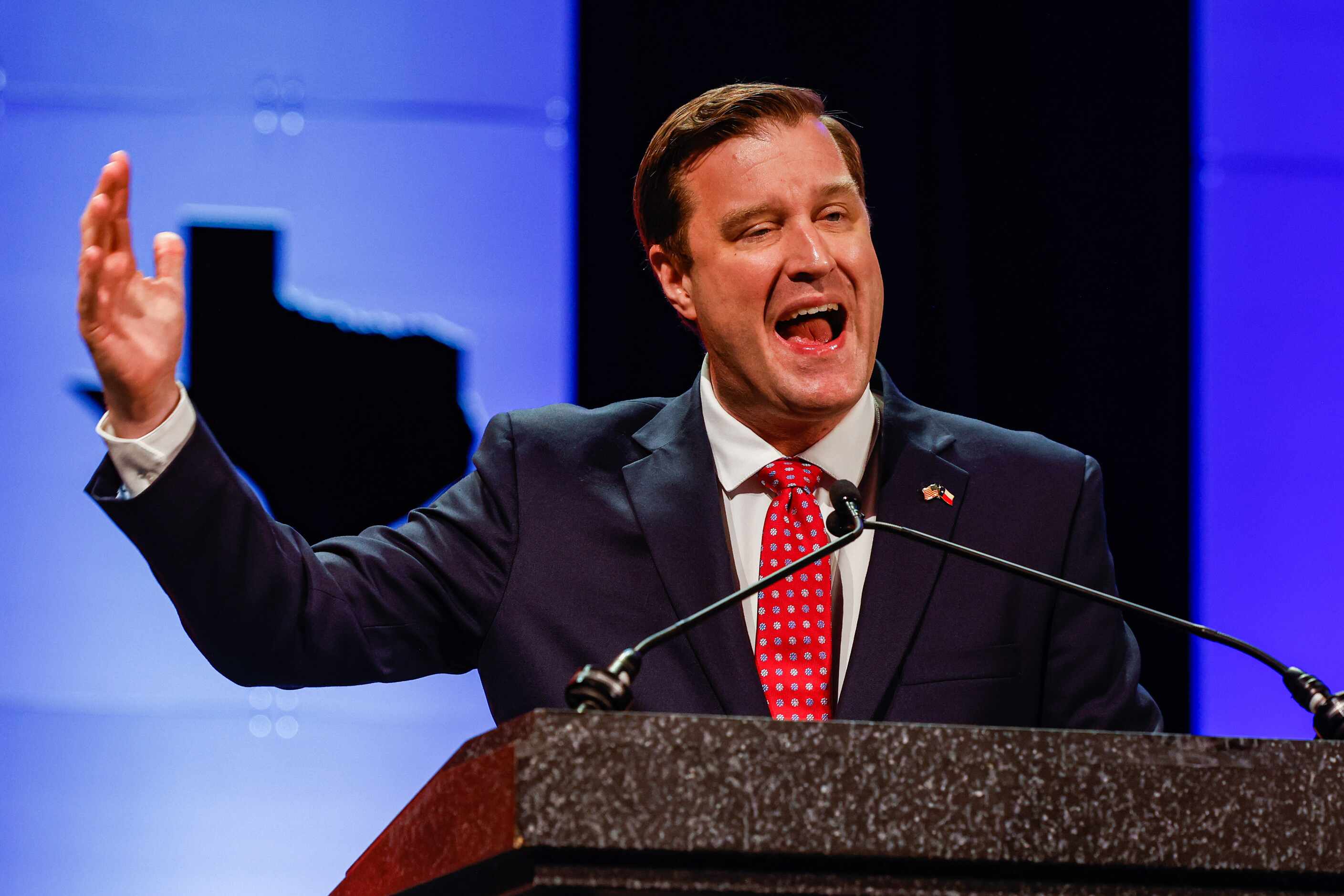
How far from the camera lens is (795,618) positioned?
1.56 metres

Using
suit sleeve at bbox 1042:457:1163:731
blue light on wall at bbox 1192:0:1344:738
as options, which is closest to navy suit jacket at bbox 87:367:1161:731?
suit sleeve at bbox 1042:457:1163:731

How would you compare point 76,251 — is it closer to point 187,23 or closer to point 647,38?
point 187,23

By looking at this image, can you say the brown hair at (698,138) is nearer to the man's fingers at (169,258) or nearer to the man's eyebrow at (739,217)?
the man's eyebrow at (739,217)

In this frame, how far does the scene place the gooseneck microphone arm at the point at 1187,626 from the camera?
979 mm

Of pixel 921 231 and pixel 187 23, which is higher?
pixel 187 23

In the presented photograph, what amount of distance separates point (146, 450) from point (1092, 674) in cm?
100

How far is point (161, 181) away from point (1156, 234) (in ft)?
5.65

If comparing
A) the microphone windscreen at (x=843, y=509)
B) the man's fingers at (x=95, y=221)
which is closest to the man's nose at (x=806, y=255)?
the microphone windscreen at (x=843, y=509)

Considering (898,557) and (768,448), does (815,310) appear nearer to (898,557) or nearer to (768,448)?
(768,448)

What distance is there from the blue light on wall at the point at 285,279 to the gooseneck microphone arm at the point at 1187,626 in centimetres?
141

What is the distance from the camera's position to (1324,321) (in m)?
2.69

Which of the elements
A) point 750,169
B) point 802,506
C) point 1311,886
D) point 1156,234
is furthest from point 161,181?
point 1311,886

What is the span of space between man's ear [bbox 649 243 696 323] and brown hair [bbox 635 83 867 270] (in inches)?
0.4

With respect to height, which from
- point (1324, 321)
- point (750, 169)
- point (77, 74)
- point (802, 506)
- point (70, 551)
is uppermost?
point (77, 74)
